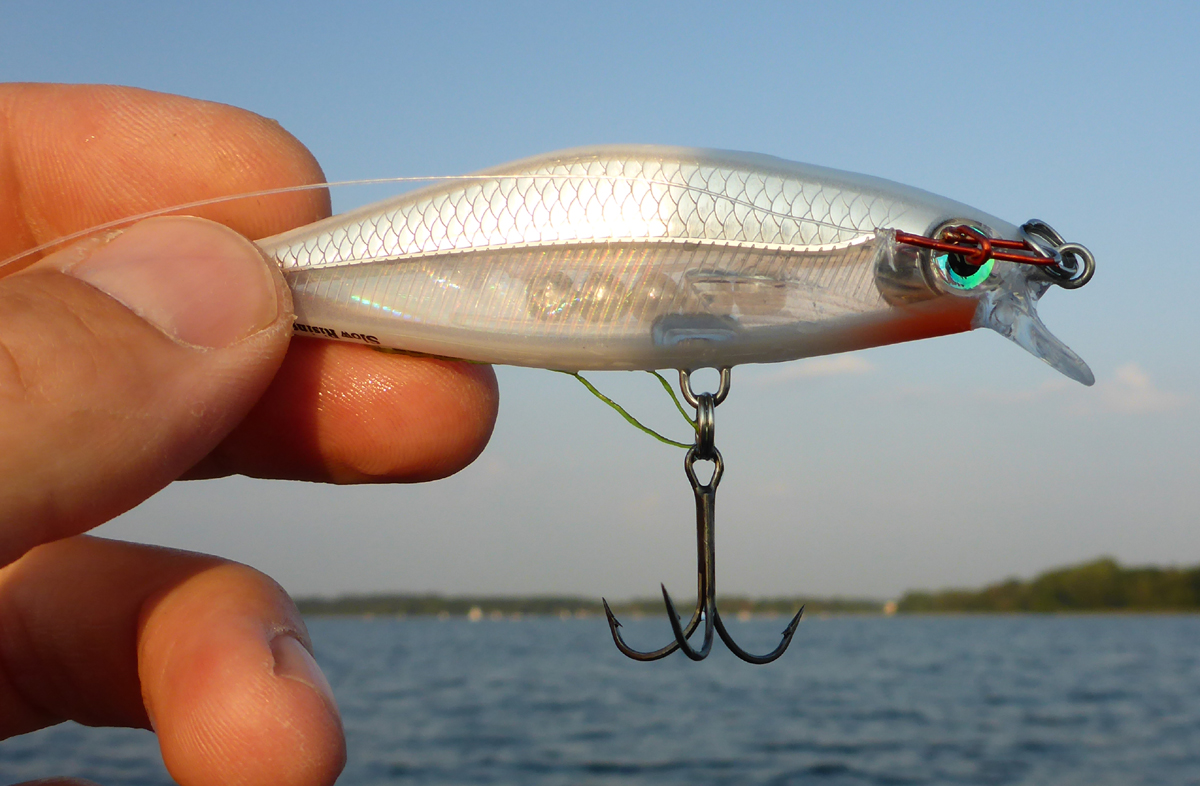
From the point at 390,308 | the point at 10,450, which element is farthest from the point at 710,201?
the point at 10,450

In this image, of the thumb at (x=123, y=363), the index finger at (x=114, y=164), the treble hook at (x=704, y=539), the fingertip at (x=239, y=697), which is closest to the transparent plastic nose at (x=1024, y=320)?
the treble hook at (x=704, y=539)

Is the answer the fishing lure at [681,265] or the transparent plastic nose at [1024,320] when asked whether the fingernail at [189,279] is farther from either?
the transparent plastic nose at [1024,320]

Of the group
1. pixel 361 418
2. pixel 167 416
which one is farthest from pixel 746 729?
pixel 167 416

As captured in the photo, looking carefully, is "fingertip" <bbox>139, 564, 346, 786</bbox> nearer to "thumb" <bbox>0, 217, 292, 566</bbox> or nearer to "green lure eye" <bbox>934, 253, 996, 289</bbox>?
"thumb" <bbox>0, 217, 292, 566</bbox>

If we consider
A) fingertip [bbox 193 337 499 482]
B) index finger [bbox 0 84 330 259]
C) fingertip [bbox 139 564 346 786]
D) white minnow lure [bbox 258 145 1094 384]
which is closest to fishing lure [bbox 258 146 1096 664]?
white minnow lure [bbox 258 145 1094 384]

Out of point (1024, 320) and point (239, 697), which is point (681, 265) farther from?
point (239, 697)

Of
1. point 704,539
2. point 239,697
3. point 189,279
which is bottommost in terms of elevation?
point 239,697
